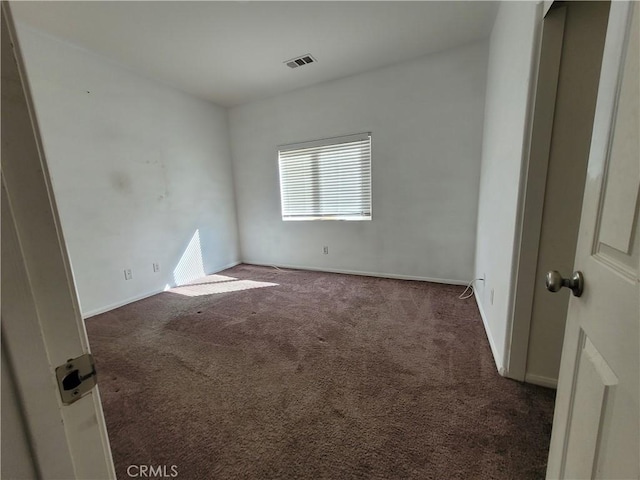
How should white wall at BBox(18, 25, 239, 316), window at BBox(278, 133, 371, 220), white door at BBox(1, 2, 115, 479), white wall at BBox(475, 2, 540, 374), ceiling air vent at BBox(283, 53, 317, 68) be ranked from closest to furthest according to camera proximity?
white door at BBox(1, 2, 115, 479), white wall at BBox(475, 2, 540, 374), white wall at BBox(18, 25, 239, 316), ceiling air vent at BBox(283, 53, 317, 68), window at BBox(278, 133, 371, 220)

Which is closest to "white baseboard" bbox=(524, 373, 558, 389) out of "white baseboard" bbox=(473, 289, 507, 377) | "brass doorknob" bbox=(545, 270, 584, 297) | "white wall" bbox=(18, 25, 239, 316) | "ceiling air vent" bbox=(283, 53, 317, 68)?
"white baseboard" bbox=(473, 289, 507, 377)

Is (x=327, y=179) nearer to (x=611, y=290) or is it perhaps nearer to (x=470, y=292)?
(x=470, y=292)

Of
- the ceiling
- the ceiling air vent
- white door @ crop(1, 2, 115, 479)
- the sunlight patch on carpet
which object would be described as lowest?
the sunlight patch on carpet

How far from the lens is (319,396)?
62.2 inches

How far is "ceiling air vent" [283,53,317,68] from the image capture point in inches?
115

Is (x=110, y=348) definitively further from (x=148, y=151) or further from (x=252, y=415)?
(x=148, y=151)

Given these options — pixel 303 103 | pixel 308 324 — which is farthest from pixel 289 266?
pixel 303 103

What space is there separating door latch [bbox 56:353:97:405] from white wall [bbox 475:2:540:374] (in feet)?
6.22

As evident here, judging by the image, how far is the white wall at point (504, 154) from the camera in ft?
4.85

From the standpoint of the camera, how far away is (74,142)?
2617mm

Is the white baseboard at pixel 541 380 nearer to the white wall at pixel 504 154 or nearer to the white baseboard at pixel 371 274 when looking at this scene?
the white wall at pixel 504 154

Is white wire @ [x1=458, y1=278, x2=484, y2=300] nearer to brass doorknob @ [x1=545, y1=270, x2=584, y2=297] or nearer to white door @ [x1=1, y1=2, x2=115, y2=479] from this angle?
brass doorknob @ [x1=545, y1=270, x2=584, y2=297]

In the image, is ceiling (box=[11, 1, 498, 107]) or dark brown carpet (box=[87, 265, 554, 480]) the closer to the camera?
dark brown carpet (box=[87, 265, 554, 480])

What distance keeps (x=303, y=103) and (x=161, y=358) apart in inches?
138
